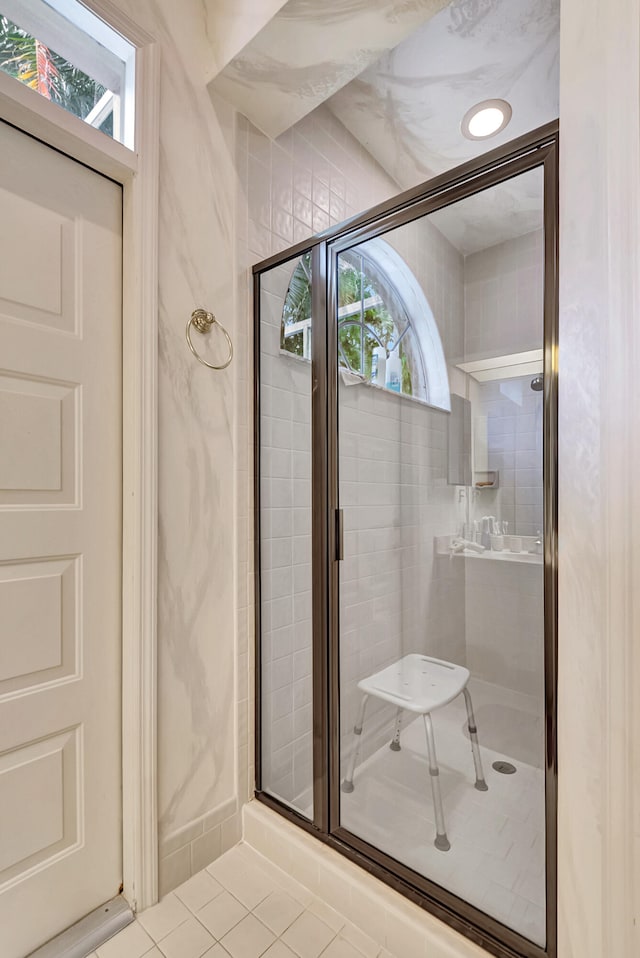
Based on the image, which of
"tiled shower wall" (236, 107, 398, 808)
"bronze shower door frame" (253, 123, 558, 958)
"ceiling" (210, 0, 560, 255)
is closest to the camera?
"bronze shower door frame" (253, 123, 558, 958)

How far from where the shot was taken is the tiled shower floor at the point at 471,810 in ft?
3.23

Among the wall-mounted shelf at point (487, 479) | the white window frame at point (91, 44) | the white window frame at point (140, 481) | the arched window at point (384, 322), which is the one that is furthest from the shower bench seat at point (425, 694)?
the white window frame at point (91, 44)

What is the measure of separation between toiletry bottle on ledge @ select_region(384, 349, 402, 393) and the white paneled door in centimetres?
73

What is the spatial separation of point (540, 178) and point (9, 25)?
1225mm

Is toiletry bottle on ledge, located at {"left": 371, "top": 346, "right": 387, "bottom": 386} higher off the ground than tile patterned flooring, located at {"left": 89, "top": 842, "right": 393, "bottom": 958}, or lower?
higher

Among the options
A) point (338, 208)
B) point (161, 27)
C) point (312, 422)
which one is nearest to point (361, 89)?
point (338, 208)

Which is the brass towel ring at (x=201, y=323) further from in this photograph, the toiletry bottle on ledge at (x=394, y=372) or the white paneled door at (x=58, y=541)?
the toiletry bottle on ledge at (x=394, y=372)

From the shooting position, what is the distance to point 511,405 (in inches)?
40.9

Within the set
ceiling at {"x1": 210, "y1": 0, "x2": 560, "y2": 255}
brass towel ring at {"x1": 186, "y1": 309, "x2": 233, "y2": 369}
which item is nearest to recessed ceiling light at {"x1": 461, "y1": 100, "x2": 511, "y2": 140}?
ceiling at {"x1": 210, "y1": 0, "x2": 560, "y2": 255}

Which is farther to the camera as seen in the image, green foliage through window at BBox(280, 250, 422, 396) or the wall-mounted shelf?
green foliage through window at BBox(280, 250, 422, 396)

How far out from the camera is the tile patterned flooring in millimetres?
1098

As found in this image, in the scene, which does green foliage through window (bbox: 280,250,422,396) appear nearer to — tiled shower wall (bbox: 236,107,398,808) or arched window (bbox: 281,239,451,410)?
arched window (bbox: 281,239,451,410)

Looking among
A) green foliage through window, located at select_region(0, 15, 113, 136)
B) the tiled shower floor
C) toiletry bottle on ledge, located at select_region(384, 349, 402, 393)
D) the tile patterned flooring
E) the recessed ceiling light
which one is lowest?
the tile patterned flooring

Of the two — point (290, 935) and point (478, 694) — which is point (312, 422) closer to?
point (478, 694)
